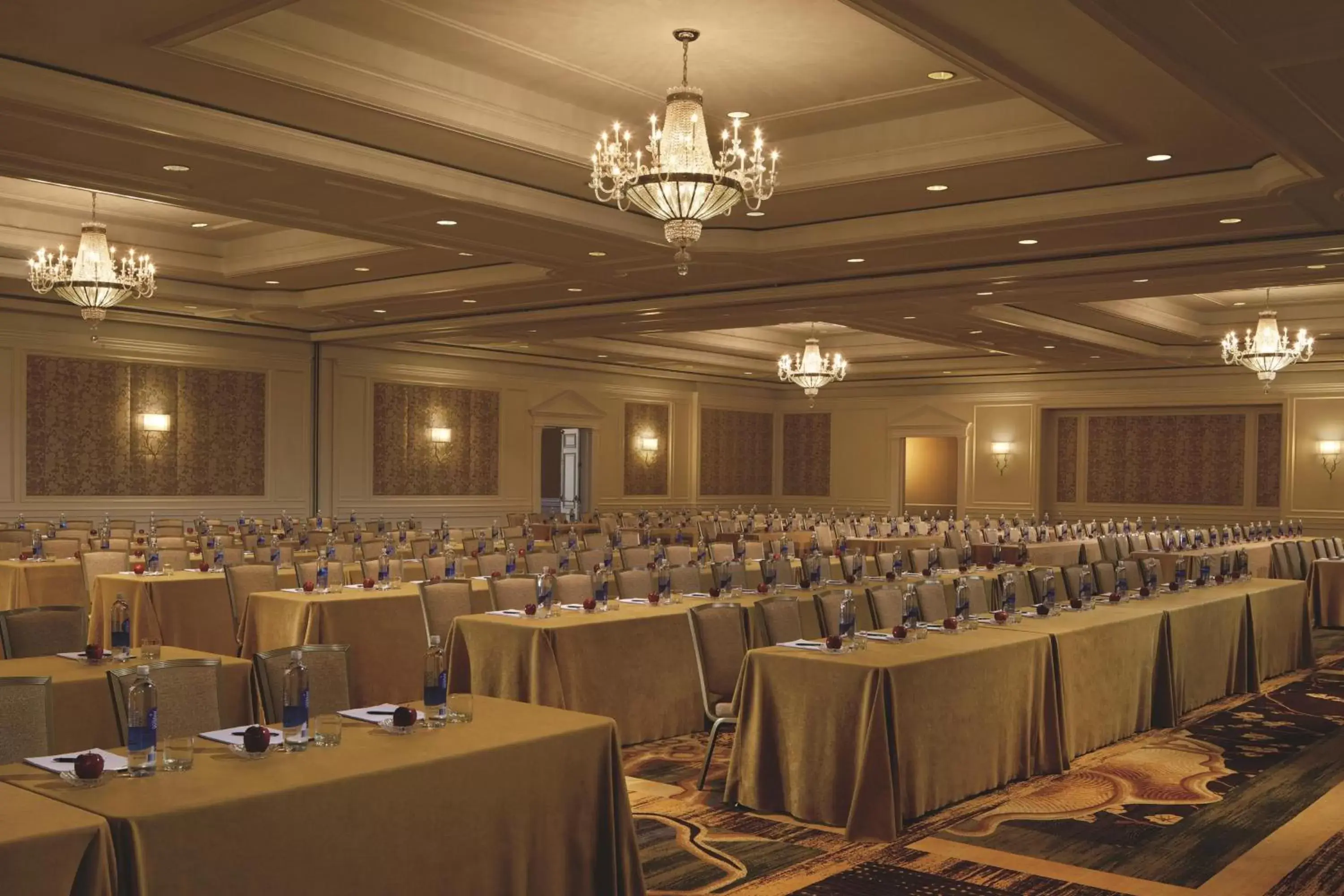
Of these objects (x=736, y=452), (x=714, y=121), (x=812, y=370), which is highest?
(x=714, y=121)

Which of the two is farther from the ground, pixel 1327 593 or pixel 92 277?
pixel 92 277

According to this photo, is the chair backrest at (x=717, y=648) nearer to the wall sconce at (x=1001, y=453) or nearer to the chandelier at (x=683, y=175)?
the chandelier at (x=683, y=175)

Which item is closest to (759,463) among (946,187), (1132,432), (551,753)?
(1132,432)

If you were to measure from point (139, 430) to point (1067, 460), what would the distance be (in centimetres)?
1561

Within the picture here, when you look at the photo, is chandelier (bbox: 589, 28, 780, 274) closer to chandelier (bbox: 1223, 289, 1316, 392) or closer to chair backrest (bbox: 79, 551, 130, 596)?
chair backrest (bbox: 79, 551, 130, 596)

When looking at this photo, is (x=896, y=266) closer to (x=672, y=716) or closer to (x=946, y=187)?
(x=946, y=187)

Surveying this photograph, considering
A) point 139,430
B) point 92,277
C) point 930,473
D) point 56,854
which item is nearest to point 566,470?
point 930,473

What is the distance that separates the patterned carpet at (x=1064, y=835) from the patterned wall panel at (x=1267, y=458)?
49.6ft

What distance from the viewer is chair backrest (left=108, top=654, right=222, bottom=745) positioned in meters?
4.19

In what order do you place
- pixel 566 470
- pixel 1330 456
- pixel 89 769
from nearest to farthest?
pixel 89 769 → pixel 1330 456 → pixel 566 470

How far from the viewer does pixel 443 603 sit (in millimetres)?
7289

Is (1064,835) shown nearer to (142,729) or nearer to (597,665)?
(597,665)

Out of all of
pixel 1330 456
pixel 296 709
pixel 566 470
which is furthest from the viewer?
pixel 566 470

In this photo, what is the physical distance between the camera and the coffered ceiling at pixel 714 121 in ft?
18.8
